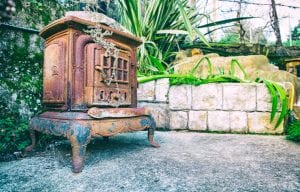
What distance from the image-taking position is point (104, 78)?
56.7 inches

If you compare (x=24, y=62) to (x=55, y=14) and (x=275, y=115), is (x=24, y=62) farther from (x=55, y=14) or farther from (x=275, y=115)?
(x=275, y=115)

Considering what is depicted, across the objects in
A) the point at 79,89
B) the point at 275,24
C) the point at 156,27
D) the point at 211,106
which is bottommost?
the point at 211,106

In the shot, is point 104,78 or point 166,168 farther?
point 104,78

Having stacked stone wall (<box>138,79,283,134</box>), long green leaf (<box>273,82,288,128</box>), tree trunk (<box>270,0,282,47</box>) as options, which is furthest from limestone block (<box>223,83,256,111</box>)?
tree trunk (<box>270,0,282,47</box>)

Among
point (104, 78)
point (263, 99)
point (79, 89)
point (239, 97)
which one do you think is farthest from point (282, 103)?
point (79, 89)

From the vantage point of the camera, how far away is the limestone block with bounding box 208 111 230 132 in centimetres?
233

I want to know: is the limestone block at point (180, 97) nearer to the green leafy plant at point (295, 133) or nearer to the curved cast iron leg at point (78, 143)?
the green leafy plant at point (295, 133)

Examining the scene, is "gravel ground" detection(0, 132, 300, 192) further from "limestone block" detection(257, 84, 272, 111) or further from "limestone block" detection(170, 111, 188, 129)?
"limestone block" detection(170, 111, 188, 129)

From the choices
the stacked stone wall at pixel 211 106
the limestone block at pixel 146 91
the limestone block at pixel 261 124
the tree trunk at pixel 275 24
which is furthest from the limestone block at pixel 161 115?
the tree trunk at pixel 275 24

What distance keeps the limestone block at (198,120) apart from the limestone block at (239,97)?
0.77 feet

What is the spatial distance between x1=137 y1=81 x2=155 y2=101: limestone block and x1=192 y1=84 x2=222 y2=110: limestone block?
46 centimetres

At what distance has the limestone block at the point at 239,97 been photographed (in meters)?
2.27

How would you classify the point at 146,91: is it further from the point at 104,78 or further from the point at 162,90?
the point at 104,78

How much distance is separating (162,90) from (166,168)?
1.39m
